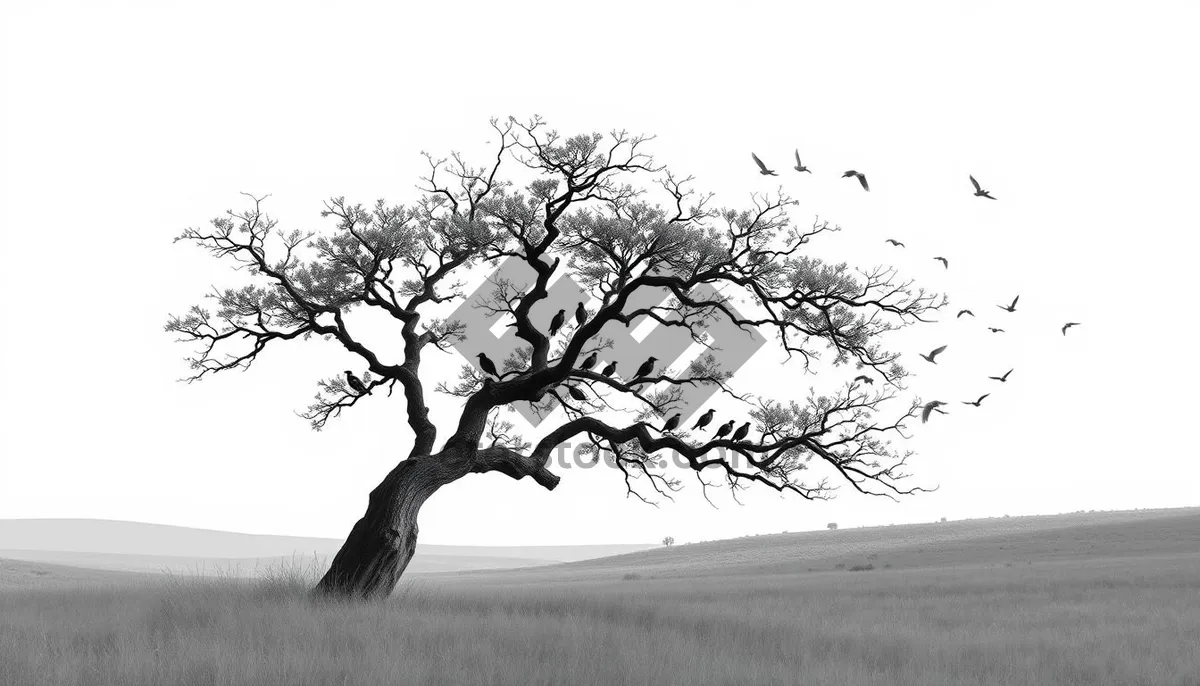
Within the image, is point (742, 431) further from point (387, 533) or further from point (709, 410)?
point (387, 533)

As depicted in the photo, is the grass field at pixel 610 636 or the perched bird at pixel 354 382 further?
the perched bird at pixel 354 382

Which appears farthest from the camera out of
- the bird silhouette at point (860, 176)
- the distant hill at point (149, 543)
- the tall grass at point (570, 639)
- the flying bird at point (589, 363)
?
the distant hill at point (149, 543)

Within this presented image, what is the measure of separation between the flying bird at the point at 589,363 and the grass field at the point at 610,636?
401 cm

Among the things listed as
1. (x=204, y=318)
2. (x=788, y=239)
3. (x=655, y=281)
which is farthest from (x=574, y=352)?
(x=204, y=318)

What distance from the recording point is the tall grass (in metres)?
8.74

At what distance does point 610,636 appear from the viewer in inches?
437

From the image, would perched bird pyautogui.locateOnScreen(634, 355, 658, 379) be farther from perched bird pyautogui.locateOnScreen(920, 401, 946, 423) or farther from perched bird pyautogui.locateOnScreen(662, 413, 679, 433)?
perched bird pyautogui.locateOnScreen(920, 401, 946, 423)

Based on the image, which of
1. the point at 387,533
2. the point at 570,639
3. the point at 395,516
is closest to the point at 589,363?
the point at 395,516

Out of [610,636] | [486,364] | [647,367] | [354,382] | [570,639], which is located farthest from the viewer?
[354,382]

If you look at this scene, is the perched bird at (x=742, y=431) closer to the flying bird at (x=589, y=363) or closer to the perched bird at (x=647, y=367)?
the perched bird at (x=647, y=367)

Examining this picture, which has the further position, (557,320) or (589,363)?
(589,363)

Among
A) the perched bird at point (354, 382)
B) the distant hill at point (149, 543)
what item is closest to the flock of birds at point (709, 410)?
the perched bird at point (354, 382)

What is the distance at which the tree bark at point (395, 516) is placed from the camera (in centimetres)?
1415

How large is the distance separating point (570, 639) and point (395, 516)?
5.03 meters
